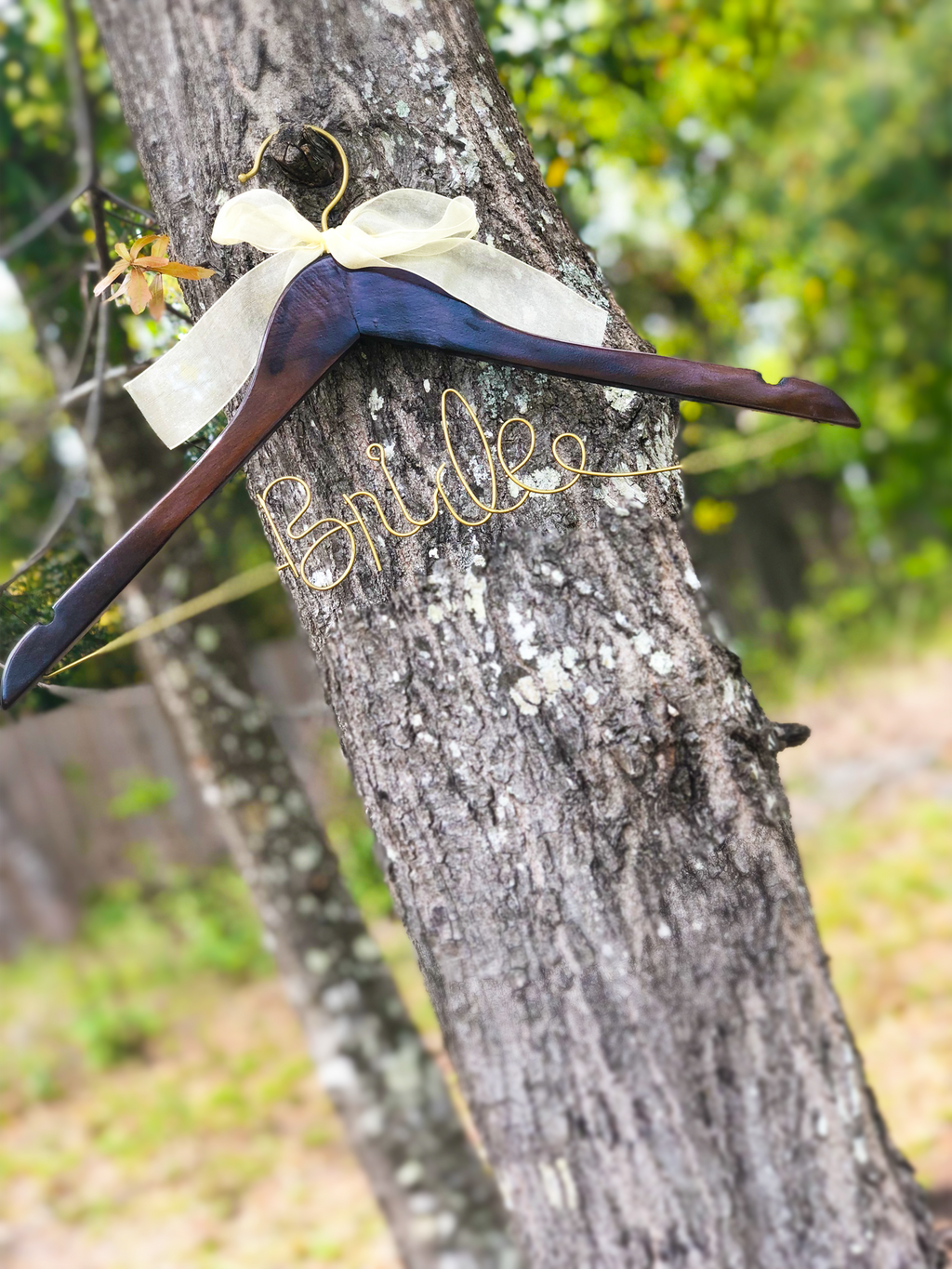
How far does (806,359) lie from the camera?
6.68 m

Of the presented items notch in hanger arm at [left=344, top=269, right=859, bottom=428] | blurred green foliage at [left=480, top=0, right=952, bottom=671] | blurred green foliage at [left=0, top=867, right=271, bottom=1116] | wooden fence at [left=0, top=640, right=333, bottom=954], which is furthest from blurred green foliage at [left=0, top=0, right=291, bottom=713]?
wooden fence at [left=0, top=640, right=333, bottom=954]

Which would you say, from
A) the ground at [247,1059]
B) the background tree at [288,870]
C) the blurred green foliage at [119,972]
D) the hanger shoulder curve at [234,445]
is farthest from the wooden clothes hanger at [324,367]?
the blurred green foliage at [119,972]

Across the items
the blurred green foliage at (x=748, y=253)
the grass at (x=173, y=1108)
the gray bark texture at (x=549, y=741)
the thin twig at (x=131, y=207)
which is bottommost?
the grass at (x=173, y=1108)

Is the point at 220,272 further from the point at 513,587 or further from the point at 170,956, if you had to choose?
the point at 170,956

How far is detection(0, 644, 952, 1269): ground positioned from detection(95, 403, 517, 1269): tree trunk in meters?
0.59

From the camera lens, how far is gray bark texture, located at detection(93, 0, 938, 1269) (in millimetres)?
1140

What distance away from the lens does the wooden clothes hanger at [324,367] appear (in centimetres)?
108

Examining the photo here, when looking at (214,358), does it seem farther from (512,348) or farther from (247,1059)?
(247,1059)

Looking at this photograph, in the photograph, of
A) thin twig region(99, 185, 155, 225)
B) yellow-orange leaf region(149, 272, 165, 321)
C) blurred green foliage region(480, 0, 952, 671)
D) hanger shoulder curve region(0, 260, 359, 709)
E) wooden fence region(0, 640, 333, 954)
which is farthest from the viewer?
wooden fence region(0, 640, 333, 954)

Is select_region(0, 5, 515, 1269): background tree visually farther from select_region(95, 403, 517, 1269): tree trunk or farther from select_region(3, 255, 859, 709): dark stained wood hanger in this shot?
select_region(3, 255, 859, 709): dark stained wood hanger

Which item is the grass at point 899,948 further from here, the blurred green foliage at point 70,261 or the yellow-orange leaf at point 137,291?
the yellow-orange leaf at point 137,291

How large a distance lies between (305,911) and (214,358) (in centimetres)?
161

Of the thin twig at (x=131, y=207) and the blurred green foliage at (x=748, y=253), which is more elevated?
the blurred green foliage at (x=748, y=253)

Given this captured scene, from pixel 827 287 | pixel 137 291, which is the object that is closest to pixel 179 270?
pixel 137 291
